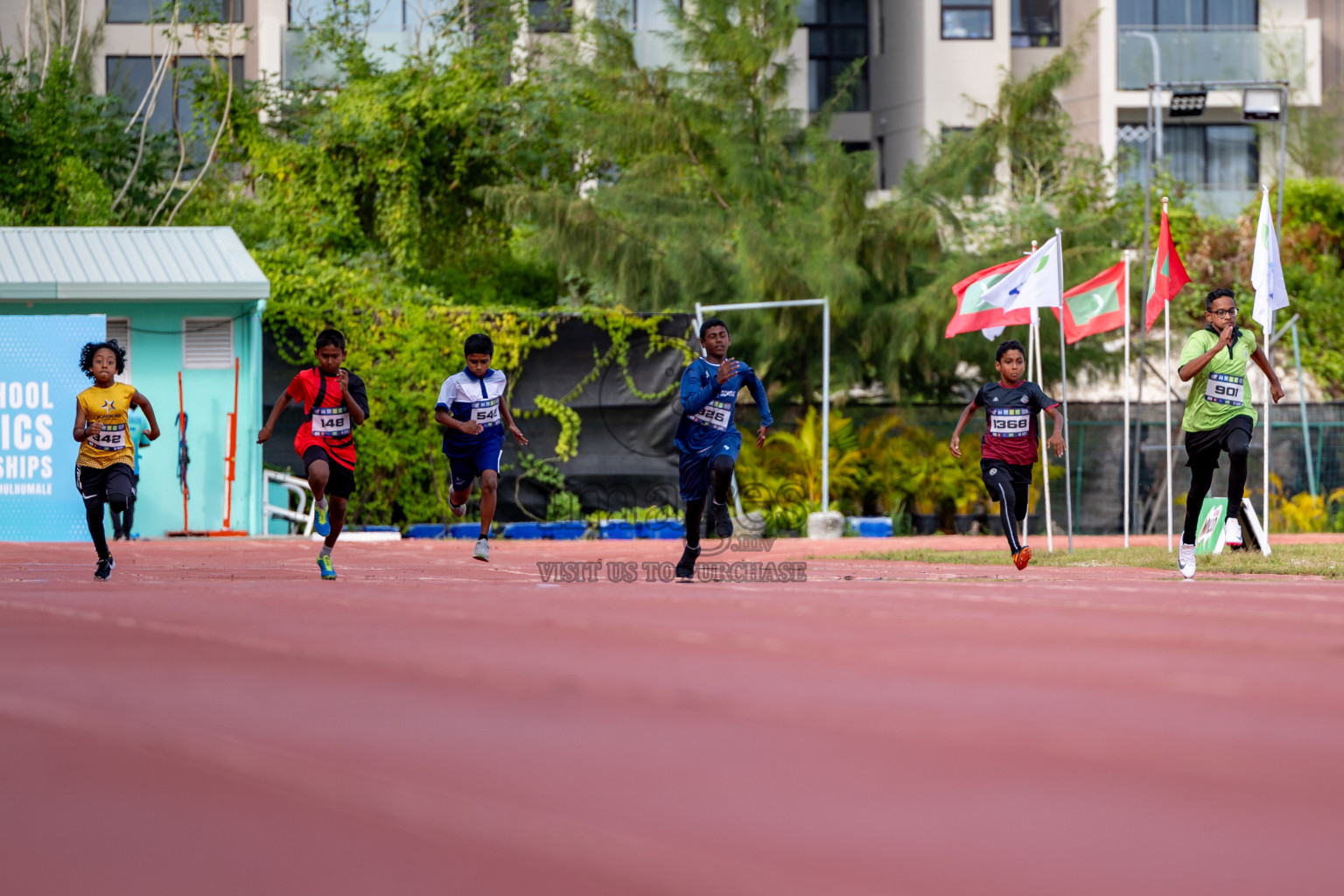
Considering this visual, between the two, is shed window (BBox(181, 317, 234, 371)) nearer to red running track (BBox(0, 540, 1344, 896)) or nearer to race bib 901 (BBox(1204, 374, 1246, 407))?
red running track (BBox(0, 540, 1344, 896))

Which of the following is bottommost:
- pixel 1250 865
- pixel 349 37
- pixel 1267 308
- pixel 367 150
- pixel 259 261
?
pixel 1250 865

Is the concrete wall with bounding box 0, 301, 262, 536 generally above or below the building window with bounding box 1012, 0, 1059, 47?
below

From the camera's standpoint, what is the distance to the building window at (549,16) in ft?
89.0

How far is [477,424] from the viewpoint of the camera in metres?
11.6

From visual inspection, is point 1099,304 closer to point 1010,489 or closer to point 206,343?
point 1010,489

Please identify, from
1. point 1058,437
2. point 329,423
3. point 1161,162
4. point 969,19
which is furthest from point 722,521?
point 969,19

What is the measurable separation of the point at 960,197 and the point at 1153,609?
13.4m

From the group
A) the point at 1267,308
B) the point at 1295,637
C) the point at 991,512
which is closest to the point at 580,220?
the point at 991,512

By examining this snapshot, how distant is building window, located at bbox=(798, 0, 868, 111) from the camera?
36.0m

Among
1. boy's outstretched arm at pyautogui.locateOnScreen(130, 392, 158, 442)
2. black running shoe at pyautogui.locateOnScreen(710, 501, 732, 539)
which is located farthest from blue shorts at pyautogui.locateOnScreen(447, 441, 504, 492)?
boy's outstretched arm at pyautogui.locateOnScreen(130, 392, 158, 442)

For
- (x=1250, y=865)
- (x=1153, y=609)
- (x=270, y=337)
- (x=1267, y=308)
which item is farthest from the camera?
(x=270, y=337)

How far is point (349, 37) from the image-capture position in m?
29.2

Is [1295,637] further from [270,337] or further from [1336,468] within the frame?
[1336,468]

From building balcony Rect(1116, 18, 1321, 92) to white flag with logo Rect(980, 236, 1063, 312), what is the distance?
21251mm
